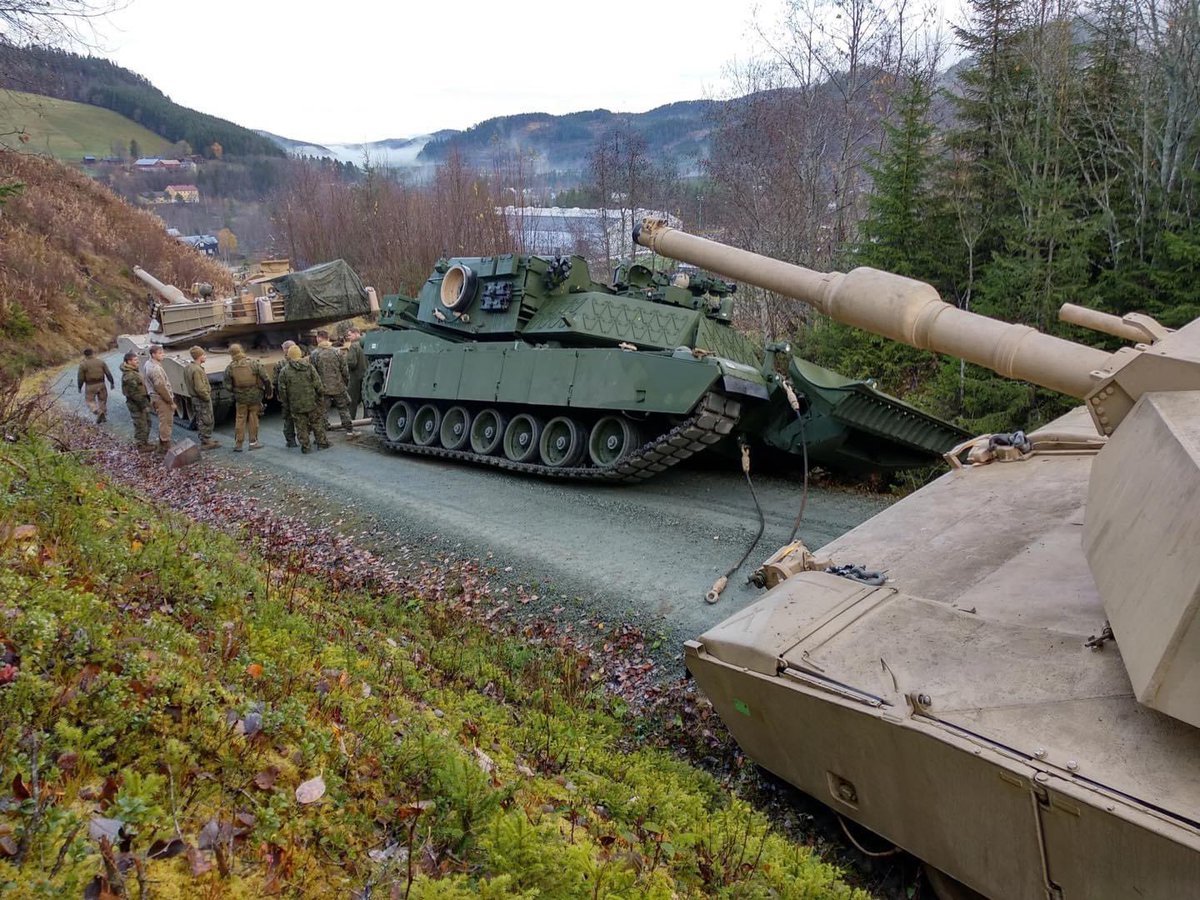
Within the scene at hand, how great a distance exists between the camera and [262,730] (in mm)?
3006

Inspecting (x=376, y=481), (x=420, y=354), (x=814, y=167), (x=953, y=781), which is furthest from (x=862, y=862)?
(x=814, y=167)

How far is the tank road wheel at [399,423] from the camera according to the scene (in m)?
12.3

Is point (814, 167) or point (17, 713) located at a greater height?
point (814, 167)

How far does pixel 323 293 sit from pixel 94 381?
452cm

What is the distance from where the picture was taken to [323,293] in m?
16.7

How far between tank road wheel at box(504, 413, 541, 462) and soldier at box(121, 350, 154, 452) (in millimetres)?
6374

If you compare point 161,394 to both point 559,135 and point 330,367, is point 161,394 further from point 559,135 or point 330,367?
point 559,135

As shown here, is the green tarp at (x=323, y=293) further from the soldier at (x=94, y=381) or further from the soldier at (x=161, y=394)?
the soldier at (x=161, y=394)

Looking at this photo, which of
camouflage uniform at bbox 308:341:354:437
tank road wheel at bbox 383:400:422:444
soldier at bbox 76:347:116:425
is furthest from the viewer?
soldier at bbox 76:347:116:425

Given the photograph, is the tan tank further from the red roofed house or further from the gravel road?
the red roofed house

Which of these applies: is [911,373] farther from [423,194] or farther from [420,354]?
[423,194]

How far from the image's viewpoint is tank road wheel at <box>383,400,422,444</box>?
40.5 feet

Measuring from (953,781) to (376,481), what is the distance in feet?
28.8

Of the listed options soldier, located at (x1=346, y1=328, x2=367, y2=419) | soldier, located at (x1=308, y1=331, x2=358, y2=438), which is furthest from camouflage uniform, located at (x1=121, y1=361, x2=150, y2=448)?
soldier, located at (x1=346, y1=328, x2=367, y2=419)
